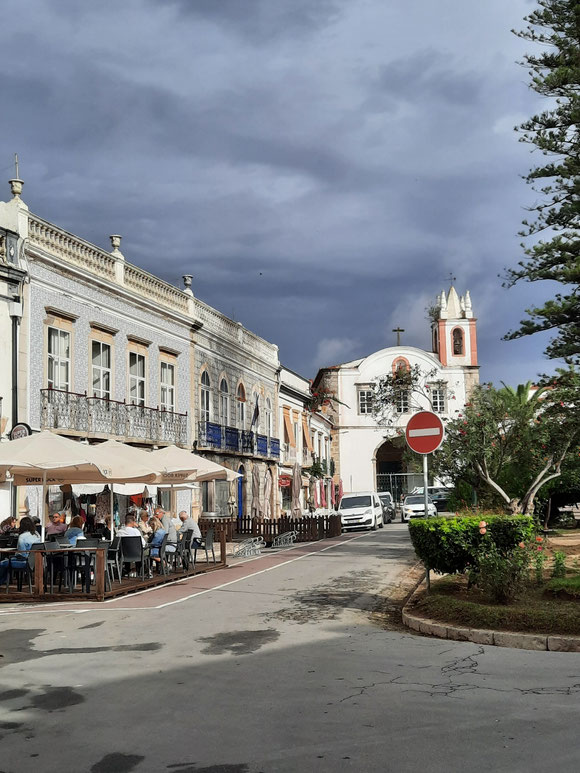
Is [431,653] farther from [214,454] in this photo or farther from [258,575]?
[214,454]

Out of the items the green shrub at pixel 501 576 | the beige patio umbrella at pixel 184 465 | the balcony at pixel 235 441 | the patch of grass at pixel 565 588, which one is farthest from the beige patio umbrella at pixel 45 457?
the balcony at pixel 235 441

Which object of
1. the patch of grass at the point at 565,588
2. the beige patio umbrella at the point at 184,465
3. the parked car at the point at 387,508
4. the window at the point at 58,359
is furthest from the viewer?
the parked car at the point at 387,508

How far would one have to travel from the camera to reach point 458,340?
70562mm

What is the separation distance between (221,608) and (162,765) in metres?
7.68

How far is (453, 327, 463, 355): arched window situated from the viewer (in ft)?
230

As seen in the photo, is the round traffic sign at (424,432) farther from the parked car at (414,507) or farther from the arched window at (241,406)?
the parked car at (414,507)

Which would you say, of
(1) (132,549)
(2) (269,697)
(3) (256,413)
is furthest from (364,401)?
(2) (269,697)

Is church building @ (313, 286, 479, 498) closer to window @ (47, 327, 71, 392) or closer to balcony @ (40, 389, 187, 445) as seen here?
balcony @ (40, 389, 187, 445)

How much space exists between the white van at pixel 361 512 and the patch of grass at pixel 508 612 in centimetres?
2758

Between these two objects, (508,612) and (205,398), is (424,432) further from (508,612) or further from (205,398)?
(205,398)

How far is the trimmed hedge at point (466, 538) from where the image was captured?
39.7ft

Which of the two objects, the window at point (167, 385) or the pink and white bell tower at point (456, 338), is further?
the pink and white bell tower at point (456, 338)

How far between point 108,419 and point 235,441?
11051 mm

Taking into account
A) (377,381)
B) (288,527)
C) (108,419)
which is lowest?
(288,527)
